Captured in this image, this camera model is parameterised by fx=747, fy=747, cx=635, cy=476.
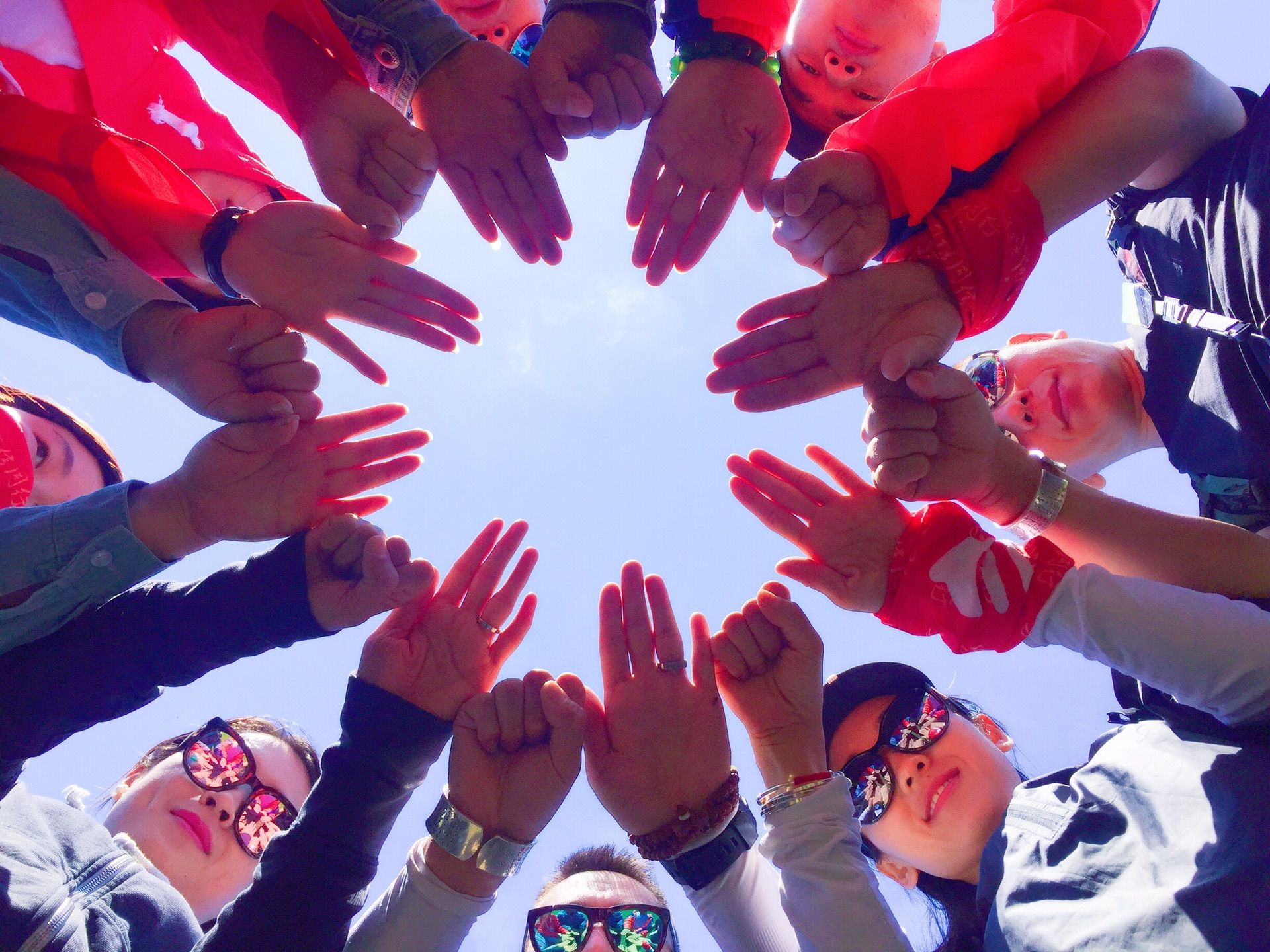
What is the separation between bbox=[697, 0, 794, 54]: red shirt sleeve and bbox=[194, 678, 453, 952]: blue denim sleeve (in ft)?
6.80

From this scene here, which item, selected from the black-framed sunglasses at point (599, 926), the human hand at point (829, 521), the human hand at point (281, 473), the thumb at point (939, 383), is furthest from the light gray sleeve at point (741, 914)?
the human hand at point (281, 473)

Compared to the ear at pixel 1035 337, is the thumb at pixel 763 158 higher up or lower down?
lower down

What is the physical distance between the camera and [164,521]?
208 centimetres

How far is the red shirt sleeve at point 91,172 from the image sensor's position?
82.7 inches

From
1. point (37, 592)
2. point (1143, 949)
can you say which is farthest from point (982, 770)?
point (37, 592)

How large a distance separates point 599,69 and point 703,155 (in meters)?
0.34

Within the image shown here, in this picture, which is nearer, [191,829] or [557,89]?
[557,89]

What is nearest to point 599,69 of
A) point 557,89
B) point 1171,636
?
point 557,89

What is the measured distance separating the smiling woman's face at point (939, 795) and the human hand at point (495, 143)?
6.47 feet

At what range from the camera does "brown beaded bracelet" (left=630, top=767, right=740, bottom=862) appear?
6.76 ft

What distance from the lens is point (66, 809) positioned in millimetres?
2615

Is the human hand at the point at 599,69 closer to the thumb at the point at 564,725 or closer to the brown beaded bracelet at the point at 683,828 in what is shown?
the thumb at the point at 564,725

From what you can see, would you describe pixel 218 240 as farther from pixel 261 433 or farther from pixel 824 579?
pixel 824 579

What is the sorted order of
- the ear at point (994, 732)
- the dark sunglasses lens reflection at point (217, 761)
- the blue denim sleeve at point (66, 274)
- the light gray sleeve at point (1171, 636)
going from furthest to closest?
1. the ear at point (994, 732)
2. the dark sunglasses lens reflection at point (217, 761)
3. the blue denim sleeve at point (66, 274)
4. the light gray sleeve at point (1171, 636)
